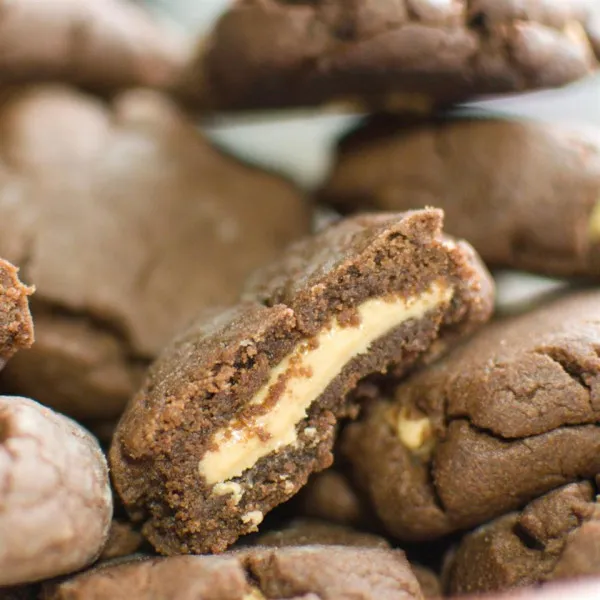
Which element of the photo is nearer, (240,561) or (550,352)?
(240,561)

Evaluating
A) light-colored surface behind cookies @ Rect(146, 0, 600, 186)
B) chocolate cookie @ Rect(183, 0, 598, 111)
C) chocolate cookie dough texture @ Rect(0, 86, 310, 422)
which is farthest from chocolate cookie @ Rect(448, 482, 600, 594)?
light-colored surface behind cookies @ Rect(146, 0, 600, 186)

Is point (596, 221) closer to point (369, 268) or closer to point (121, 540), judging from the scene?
point (369, 268)

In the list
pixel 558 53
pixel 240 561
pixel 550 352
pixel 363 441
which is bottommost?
pixel 363 441

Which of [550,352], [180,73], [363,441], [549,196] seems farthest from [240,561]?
[180,73]

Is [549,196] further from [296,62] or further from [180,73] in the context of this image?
[180,73]

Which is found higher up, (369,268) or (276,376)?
(369,268)

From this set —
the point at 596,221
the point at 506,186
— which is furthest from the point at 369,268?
the point at 596,221
